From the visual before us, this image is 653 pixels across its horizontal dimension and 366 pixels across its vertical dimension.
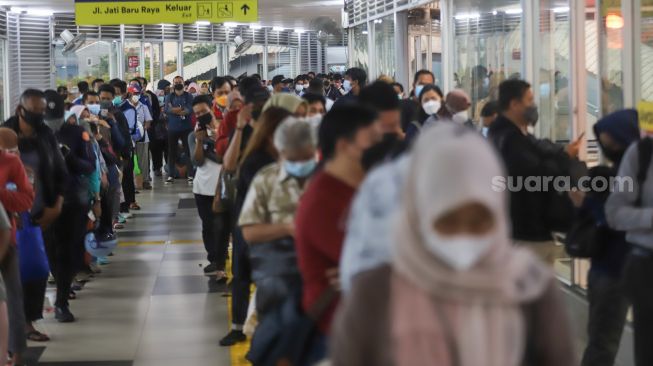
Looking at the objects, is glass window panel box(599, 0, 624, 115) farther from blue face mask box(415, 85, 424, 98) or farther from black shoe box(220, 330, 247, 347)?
Answer: black shoe box(220, 330, 247, 347)

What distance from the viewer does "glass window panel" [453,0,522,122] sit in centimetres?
974

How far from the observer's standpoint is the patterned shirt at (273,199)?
4930 mm

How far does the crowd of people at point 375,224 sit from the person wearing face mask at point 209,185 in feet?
0.06

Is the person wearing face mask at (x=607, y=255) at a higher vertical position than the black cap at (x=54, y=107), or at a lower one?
lower

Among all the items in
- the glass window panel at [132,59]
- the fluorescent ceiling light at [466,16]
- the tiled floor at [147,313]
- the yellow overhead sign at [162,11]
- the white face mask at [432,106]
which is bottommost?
the tiled floor at [147,313]

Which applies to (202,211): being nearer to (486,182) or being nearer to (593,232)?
Answer: (593,232)

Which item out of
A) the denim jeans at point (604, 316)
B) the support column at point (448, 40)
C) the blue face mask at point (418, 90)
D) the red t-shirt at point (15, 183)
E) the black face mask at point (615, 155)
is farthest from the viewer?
the support column at point (448, 40)

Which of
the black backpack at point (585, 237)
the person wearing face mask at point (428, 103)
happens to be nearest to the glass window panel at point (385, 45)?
the person wearing face mask at point (428, 103)

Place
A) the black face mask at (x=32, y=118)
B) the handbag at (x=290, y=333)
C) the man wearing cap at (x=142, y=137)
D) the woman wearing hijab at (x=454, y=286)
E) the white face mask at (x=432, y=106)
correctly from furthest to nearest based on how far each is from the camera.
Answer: the man wearing cap at (x=142, y=137) < the white face mask at (x=432, y=106) < the black face mask at (x=32, y=118) < the handbag at (x=290, y=333) < the woman wearing hijab at (x=454, y=286)

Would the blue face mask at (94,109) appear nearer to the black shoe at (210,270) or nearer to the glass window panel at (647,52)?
the black shoe at (210,270)

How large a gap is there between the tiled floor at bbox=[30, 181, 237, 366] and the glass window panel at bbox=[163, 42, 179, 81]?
18.7m

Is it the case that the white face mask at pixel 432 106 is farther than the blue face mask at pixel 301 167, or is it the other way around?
the white face mask at pixel 432 106

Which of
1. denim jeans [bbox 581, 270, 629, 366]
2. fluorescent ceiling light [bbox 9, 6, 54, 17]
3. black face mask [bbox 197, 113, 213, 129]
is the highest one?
fluorescent ceiling light [bbox 9, 6, 54, 17]

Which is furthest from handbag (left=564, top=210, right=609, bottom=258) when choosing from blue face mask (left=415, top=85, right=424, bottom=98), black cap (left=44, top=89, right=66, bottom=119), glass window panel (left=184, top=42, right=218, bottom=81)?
glass window panel (left=184, top=42, right=218, bottom=81)
